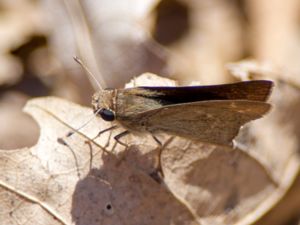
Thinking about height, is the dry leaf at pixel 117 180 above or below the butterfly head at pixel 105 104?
below

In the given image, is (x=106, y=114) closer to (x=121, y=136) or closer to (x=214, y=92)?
(x=121, y=136)

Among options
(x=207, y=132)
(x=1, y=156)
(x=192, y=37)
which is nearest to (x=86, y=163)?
(x=1, y=156)

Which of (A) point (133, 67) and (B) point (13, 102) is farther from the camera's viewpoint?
(B) point (13, 102)

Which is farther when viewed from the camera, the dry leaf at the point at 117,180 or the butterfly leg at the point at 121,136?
the butterfly leg at the point at 121,136

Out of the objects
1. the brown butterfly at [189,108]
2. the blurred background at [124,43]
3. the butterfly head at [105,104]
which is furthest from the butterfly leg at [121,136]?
the blurred background at [124,43]

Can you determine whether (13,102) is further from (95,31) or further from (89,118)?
(89,118)

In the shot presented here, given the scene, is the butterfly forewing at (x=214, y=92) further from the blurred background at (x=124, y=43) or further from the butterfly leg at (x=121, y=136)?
the blurred background at (x=124, y=43)

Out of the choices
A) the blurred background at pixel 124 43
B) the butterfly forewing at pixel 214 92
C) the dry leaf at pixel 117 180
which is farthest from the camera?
the blurred background at pixel 124 43

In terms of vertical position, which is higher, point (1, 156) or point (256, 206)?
point (1, 156)
